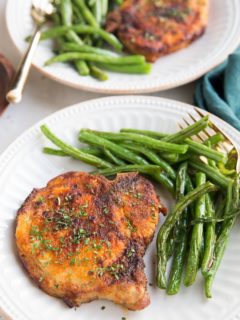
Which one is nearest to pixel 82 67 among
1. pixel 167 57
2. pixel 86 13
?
pixel 86 13

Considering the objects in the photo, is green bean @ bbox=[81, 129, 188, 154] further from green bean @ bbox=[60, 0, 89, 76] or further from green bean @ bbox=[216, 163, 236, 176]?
green bean @ bbox=[60, 0, 89, 76]

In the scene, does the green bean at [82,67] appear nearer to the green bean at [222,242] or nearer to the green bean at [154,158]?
the green bean at [154,158]

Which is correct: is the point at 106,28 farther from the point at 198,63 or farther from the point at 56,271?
the point at 56,271

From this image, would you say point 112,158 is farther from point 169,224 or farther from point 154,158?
point 169,224

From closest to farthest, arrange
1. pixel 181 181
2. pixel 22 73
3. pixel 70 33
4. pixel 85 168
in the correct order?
pixel 181 181 → pixel 85 168 → pixel 22 73 → pixel 70 33

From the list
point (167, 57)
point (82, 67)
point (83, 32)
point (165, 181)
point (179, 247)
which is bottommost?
point (179, 247)

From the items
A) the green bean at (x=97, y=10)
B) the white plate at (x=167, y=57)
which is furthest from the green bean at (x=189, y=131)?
the green bean at (x=97, y=10)
